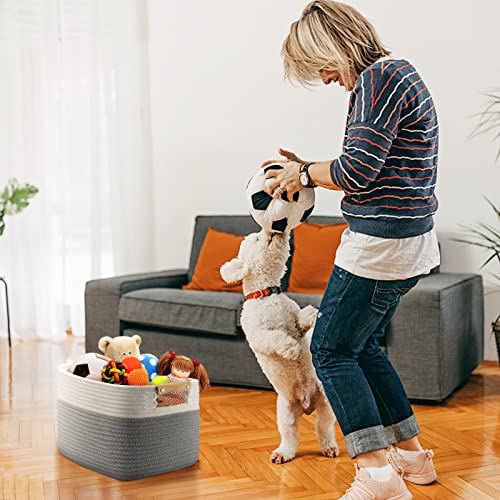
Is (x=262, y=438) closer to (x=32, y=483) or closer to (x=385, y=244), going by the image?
(x=32, y=483)

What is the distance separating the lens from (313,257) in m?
4.20

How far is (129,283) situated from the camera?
4.31 m

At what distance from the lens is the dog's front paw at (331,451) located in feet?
9.40

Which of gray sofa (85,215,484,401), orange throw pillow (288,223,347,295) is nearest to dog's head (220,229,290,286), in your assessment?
gray sofa (85,215,484,401)

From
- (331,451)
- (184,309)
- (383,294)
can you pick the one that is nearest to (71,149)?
(184,309)

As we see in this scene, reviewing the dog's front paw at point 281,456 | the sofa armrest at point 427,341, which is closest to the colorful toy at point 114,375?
the dog's front paw at point 281,456

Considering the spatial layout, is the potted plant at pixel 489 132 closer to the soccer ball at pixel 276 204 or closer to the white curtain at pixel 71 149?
the soccer ball at pixel 276 204

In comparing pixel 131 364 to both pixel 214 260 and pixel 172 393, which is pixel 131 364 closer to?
pixel 172 393

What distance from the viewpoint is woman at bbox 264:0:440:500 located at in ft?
7.21

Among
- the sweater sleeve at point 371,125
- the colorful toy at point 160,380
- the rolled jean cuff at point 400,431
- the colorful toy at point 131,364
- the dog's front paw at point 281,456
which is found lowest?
the dog's front paw at point 281,456

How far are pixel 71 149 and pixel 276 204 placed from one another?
3166mm

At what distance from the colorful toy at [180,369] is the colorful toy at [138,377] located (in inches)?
4.3

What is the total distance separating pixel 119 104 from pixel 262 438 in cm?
293

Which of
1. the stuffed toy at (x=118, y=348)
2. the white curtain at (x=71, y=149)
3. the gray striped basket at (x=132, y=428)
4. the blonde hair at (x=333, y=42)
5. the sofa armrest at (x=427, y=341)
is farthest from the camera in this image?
the white curtain at (x=71, y=149)
